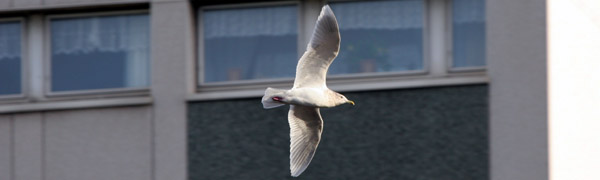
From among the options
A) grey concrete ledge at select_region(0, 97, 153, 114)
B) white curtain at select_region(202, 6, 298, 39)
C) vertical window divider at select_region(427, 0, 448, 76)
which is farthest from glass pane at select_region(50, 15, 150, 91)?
vertical window divider at select_region(427, 0, 448, 76)

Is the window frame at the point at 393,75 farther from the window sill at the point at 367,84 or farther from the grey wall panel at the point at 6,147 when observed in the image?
the grey wall panel at the point at 6,147

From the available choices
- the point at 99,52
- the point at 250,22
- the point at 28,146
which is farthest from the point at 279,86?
the point at 28,146

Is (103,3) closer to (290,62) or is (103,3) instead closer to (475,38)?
(290,62)

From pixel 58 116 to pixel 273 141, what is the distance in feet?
6.38

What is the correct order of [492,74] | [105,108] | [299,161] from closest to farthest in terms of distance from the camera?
[299,161], [492,74], [105,108]

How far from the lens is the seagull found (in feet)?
32.9

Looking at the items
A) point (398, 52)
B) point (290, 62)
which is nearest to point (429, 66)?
point (398, 52)

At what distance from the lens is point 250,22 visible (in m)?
12.8

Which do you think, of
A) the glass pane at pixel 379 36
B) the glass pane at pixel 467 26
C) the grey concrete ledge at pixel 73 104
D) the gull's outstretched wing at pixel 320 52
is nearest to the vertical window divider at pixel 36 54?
the grey concrete ledge at pixel 73 104

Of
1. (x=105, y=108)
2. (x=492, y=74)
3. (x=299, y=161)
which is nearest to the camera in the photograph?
(x=299, y=161)

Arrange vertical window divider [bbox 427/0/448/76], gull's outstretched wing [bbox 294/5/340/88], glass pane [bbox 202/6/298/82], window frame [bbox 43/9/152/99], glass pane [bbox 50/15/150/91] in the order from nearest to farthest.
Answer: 1. gull's outstretched wing [bbox 294/5/340/88]
2. vertical window divider [bbox 427/0/448/76]
3. glass pane [bbox 202/6/298/82]
4. window frame [bbox 43/9/152/99]
5. glass pane [bbox 50/15/150/91]

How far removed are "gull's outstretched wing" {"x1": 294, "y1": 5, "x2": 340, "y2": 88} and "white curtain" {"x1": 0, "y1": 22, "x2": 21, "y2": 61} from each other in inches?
154

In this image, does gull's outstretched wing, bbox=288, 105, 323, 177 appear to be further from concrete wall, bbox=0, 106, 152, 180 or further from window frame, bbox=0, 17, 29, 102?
window frame, bbox=0, 17, 29, 102

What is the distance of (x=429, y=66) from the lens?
12234 millimetres
